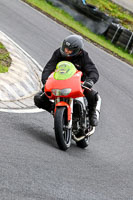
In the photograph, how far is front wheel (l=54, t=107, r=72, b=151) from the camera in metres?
6.77

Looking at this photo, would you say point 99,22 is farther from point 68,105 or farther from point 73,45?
point 68,105

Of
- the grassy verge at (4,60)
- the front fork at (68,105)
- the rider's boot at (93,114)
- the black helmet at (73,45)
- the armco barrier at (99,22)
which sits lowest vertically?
Result: the armco barrier at (99,22)

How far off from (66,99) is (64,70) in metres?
0.46

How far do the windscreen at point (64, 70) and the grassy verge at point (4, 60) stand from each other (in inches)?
159

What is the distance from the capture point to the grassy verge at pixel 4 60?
37.1 ft

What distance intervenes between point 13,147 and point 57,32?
1459 centimetres

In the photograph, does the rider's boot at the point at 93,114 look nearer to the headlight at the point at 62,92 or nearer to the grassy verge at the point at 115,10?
the headlight at the point at 62,92

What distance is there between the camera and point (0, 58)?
1205cm

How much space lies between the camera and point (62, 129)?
22.3ft

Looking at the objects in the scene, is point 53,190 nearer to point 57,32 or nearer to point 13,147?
point 13,147

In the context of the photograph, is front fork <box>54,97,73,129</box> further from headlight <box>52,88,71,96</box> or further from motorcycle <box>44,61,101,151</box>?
headlight <box>52,88,71,96</box>

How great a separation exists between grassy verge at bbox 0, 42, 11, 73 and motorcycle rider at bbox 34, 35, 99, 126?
11.5 ft

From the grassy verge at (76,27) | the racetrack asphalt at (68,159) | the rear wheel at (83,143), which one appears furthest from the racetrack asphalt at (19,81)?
the grassy verge at (76,27)

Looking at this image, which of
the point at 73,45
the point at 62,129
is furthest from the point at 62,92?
the point at 73,45
